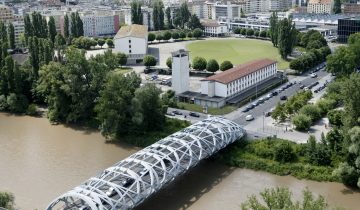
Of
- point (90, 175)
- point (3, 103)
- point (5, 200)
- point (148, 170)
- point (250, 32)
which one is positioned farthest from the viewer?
point (250, 32)

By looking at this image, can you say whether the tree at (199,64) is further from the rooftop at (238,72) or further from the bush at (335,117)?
the bush at (335,117)

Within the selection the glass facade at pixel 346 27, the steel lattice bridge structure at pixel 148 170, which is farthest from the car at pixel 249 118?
the glass facade at pixel 346 27

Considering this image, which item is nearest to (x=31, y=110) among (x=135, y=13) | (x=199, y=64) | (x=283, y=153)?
(x=199, y=64)

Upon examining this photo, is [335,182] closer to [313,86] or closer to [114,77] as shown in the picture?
[114,77]

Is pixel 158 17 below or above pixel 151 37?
above

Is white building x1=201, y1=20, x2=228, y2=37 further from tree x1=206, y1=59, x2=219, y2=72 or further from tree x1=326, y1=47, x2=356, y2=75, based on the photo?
tree x1=326, y1=47, x2=356, y2=75

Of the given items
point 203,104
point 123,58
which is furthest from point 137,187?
point 123,58

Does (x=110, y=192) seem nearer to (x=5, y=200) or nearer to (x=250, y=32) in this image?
(x=5, y=200)
